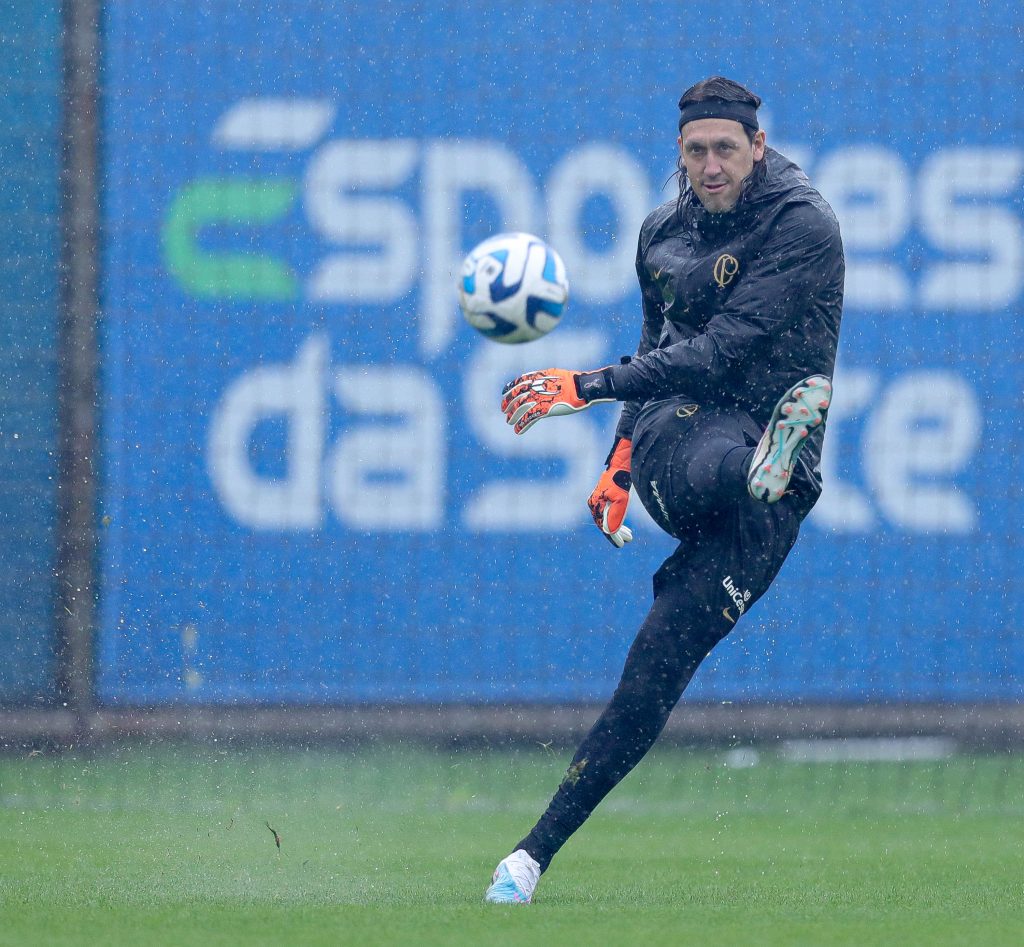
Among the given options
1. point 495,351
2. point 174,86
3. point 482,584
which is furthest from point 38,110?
point 482,584

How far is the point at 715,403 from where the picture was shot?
5164 millimetres

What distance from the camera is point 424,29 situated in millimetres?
8797

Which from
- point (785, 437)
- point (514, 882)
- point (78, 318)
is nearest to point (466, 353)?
point (78, 318)

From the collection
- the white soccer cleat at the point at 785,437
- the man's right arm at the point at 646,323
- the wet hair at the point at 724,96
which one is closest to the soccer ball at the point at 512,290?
the man's right arm at the point at 646,323

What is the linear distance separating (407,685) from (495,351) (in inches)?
63.0

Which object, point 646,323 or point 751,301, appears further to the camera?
point 646,323

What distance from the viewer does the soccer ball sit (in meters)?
5.18

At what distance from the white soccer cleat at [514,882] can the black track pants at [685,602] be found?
1.9 inches

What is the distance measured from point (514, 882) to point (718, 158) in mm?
2003

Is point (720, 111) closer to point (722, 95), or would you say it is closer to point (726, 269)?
point (722, 95)

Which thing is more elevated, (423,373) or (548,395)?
(548,395)

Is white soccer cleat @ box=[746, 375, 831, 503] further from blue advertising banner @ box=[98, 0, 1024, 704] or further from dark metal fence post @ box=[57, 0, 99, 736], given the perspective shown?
dark metal fence post @ box=[57, 0, 99, 736]

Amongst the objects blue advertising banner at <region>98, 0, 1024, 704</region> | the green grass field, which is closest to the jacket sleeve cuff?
the green grass field

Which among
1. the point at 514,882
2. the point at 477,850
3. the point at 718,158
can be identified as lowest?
the point at 477,850
